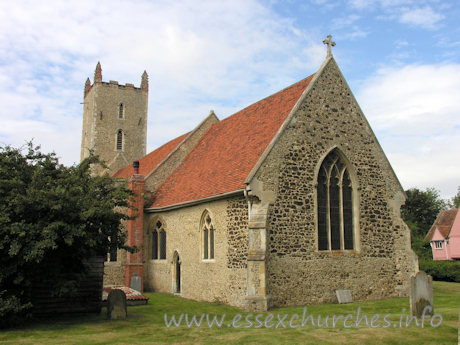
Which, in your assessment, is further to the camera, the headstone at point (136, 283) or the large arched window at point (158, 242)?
the large arched window at point (158, 242)

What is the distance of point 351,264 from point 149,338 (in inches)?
375

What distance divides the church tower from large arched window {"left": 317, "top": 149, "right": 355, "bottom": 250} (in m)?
25.5

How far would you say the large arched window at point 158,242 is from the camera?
2244cm

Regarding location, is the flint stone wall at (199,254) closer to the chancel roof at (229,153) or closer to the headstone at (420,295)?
the chancel roof at (229,153)

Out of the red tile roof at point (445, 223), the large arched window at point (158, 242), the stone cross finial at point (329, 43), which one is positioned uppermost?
the stone cross finial at point (329, 43)

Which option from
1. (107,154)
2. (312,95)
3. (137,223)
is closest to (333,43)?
(312,95)

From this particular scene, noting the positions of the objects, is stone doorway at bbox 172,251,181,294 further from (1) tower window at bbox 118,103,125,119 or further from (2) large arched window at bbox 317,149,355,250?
(1) tower window at bbox 118,103,125,119

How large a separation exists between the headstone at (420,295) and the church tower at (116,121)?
30.9m

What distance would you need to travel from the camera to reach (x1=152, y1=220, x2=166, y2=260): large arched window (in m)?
22.4

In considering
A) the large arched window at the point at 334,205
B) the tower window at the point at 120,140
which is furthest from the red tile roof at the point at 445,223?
the large arched window at the point at 334,205

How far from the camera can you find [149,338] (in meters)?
10.3

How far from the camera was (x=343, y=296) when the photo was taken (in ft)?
53.9

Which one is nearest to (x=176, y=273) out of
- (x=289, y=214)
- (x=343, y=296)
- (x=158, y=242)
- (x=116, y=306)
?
(x=158, y=242)

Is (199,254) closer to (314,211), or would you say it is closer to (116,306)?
(314,211)
